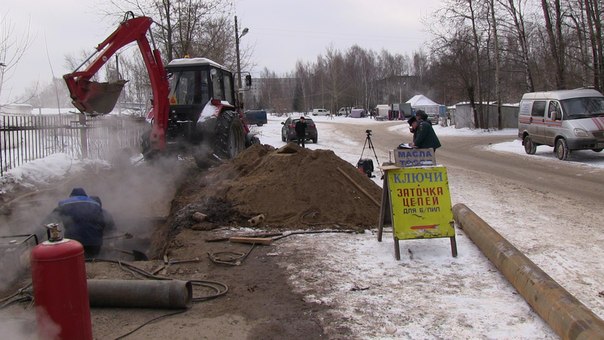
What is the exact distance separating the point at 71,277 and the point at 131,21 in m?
8.44

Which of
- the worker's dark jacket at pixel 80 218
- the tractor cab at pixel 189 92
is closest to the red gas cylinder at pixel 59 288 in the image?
the worker's dark jacket at pixel 80 218

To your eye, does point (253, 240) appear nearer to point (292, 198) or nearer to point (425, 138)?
point (292, 198)

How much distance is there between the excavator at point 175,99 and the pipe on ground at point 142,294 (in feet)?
19.5

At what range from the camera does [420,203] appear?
6074mm

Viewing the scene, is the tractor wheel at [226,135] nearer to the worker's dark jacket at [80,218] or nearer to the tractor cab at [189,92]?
the tractor cab at [189,92]

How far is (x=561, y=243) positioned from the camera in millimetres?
6500

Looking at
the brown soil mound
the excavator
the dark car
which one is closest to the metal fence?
the excavator

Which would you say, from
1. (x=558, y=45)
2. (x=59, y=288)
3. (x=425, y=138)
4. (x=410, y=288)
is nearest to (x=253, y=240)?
(x=410, y=288)

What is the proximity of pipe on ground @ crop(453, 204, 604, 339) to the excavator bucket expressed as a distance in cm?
734

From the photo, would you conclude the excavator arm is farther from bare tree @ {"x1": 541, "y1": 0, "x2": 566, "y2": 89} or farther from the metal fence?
bare tree @ {"x1": 541, "y1": 0, "x2": 566, "y2": 89}

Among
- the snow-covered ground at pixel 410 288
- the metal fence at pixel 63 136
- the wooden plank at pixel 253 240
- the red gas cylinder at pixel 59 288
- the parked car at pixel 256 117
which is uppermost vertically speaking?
the parked car at pixel 256 117

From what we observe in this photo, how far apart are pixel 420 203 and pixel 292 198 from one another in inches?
95.5

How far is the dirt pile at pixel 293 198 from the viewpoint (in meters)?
7.57

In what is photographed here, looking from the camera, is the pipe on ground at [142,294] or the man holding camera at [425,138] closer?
the pipe on ground at [142,294]
